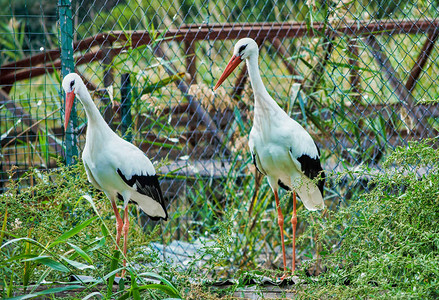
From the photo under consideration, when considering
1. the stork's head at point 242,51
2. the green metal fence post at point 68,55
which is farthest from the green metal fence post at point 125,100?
the stork's head at point 242,51

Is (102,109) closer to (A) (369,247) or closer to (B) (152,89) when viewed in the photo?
(B) (152,89)

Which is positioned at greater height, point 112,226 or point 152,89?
point 152,89

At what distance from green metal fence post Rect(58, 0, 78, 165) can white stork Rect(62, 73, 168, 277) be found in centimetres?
46

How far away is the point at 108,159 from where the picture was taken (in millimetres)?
3227

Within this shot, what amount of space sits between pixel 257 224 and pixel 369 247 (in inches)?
75.7

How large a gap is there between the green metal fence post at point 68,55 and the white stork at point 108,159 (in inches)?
18.1

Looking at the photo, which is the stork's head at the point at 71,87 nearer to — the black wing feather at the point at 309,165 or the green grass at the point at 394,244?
the black wing feather at the point at 309,165

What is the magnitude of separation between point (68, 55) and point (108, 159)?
2.99 ft

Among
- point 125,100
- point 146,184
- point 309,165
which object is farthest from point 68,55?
point 309,165

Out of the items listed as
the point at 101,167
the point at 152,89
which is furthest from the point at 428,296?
the point at 152,89

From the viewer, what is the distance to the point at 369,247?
8.37ft

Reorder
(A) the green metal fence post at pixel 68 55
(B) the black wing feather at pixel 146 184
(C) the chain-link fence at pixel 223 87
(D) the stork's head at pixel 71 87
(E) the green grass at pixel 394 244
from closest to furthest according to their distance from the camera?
(E) the green grass at pixel 394 244
(D) the stork's head at pixel 71 87
(B) the black wing feather at pixel 146 184
(A) the green metal fence post at pixel 68 55
(C) the chain-link fence at pixel 223 87

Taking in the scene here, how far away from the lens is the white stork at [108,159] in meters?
3.20

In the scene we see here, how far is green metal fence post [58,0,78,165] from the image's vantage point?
3.67 meters
